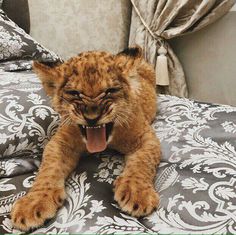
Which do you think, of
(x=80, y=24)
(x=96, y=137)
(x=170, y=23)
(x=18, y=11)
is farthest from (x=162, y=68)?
(x=96, y=137)

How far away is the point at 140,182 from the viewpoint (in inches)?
36.4

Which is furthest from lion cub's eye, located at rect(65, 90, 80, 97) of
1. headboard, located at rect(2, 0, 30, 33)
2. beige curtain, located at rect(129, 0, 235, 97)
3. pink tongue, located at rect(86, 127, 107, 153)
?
beige curtain, located at rect(129, 0, 235, 97)

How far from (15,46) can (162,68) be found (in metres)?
0.97

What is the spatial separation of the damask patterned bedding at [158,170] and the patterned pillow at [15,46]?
24 cm

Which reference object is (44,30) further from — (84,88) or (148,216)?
(148,216)

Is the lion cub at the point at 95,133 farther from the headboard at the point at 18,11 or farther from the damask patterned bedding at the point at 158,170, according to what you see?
the headboard at the point at 18,11

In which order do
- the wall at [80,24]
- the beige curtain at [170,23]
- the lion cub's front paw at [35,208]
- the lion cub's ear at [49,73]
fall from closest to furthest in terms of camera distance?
the lion cub's front paw at [35,208] < the lion cub's ear at [49,73] < the beige curtain at [170,23] < the wall at [80,24]

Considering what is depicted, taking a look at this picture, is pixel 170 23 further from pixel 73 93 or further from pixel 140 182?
pixel 140 182

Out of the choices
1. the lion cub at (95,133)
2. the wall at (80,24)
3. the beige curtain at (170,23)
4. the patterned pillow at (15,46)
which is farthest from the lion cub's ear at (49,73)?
the wall at (80,24)

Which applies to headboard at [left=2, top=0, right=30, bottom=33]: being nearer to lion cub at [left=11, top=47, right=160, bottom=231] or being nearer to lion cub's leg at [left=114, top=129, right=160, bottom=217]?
lion cub at [left=11, top=47, right=160, bottom=231]

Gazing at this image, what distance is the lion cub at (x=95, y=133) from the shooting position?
86 centimetres

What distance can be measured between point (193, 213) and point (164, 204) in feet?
0.24

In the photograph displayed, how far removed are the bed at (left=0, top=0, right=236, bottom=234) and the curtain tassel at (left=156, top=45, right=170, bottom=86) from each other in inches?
33.6

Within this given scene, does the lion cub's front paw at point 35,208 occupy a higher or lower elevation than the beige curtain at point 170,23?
lower
